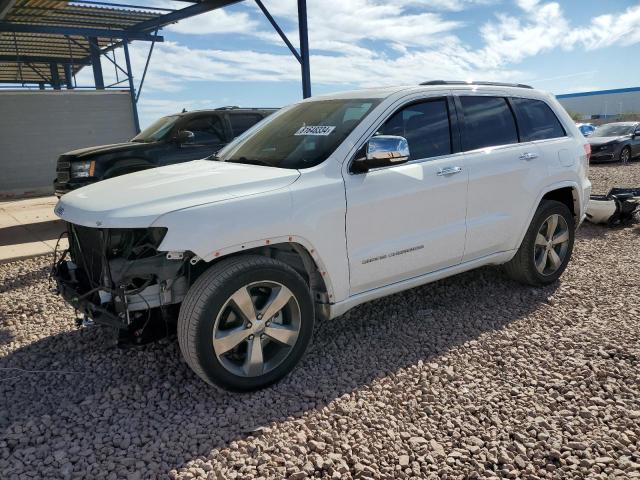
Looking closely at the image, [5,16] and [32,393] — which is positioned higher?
[5,16]

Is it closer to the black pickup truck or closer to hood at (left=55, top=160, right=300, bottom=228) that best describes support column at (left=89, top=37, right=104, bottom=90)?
the black pickup truck

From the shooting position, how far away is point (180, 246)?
273 centimetres

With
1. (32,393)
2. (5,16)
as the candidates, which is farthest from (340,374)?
(5,16)

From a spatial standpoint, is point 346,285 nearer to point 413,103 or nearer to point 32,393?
point 413,103

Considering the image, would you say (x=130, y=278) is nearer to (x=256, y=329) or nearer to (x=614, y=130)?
(x=256, y=329)

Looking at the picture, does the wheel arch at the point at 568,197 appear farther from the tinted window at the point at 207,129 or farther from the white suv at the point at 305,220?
the tinted window at the point at 207,129

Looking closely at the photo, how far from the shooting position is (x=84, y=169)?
7.36 metres

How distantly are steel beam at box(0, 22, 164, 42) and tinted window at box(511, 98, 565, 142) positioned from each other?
39.6 feet

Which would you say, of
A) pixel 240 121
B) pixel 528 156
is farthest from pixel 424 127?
pixel 240 121

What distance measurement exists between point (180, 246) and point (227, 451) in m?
1.09

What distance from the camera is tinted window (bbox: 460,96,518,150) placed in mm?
4113

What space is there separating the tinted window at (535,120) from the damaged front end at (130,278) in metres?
3.19

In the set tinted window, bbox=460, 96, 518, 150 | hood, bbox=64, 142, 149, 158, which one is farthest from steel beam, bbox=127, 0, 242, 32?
tinted window, bbox=460, 96, 518, 150

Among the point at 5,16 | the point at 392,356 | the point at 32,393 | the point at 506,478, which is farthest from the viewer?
the point at 5,16
